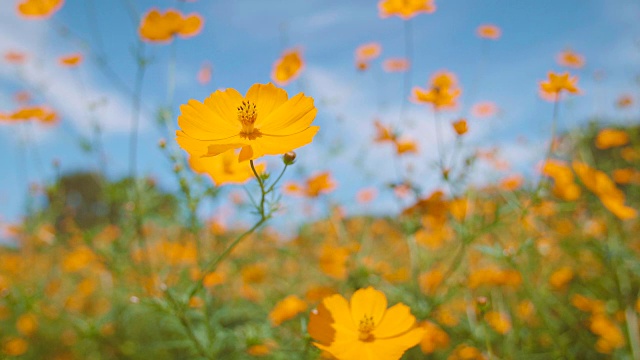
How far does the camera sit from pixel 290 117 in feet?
3.42

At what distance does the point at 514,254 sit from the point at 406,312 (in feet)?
2.47

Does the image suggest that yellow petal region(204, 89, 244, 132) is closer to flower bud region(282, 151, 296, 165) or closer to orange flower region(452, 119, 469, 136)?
flower bud region(282, 151, 296, 165)

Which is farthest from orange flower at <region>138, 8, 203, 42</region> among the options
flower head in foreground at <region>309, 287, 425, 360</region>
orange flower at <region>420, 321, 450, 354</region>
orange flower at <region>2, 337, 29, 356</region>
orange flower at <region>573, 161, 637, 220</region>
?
orange flower at <region>2, 337, 29, 356</region>

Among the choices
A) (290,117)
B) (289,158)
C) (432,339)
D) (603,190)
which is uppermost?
(290,117)

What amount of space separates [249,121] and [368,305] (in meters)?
0.54

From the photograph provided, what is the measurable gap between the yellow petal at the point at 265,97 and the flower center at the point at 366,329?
56 cm

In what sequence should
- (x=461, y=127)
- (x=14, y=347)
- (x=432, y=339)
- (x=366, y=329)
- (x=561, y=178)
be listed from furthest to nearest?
(x=14, y=347) → (x=561, y=178) → (x=432, y=339) → (x=461, y=127) → (x=366, y=329)

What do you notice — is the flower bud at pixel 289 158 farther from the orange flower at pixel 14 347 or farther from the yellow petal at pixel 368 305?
the orange flower at pixel 14 347

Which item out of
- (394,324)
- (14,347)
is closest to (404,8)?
(394,324)

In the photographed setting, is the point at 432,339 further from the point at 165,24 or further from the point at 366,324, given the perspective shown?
the point at 165,24

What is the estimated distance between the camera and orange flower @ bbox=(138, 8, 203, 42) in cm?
176

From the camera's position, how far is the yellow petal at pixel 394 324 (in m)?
0.99

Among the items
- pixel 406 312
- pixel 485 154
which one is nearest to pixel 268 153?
pixel 406 312

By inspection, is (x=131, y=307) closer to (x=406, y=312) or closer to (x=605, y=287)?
(x=406, y=312)
